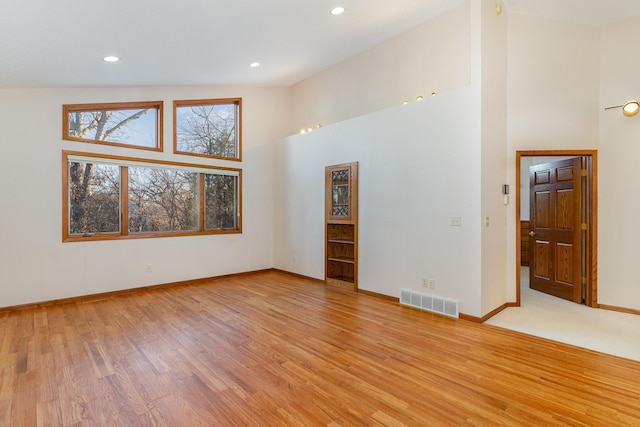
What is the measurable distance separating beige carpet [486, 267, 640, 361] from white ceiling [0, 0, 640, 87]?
3.67 meters

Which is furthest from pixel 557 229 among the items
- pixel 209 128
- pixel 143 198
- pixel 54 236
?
pixel 54 236

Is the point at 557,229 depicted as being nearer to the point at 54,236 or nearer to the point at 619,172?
the point at 619,172

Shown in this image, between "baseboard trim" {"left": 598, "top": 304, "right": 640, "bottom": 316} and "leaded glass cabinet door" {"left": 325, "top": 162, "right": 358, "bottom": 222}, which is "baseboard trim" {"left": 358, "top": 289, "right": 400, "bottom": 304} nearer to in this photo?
"leaded glass cabinet door" {"left": 325, "top": 162, "right": 358, "bottom": 222}

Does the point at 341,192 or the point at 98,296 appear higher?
the point at 341,192

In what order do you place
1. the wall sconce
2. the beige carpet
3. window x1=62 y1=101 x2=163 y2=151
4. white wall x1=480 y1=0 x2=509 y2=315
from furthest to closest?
window x1=62 y1=101 x2=163 y2=151 < the wall sconce < white wall x1=480 y1=0 x2=509 y2=315 < the beige carpet

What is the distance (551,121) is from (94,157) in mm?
6283

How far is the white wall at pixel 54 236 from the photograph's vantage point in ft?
12.9

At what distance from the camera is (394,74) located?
191 inches

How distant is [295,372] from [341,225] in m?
3.22

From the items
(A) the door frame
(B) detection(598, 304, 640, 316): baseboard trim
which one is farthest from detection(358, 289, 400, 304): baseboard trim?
(B) detection(598, 304, 640, 316): baseboard trim

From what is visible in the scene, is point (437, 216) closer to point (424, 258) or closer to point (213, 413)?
point (424, 258)

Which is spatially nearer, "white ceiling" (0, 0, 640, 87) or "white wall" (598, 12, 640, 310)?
"white ceiling" (0, 0, 640, 87)

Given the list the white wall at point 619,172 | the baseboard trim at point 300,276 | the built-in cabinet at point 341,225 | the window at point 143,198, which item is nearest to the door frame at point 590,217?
the white wall at point 619,172

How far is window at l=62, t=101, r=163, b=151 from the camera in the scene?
4.44 metres
